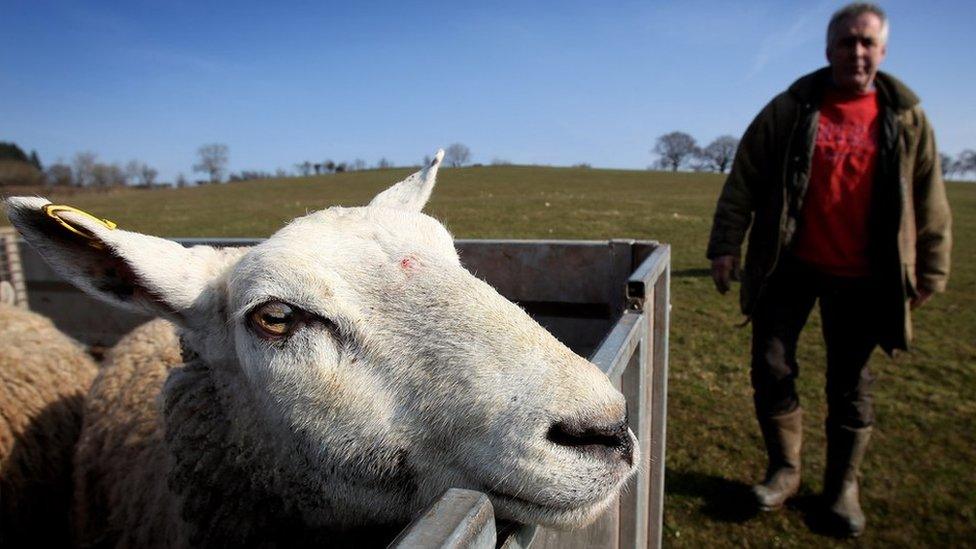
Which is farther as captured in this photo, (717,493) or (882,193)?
(717,493)

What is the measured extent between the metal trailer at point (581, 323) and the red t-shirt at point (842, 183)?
0.99 m

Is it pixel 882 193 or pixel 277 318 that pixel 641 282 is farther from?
pixel 882 193

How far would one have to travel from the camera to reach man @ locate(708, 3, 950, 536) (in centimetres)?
314

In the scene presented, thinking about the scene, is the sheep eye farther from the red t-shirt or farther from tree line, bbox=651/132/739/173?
tree line, bbox=651/132/739/173

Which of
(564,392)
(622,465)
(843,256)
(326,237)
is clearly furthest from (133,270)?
(843,256)

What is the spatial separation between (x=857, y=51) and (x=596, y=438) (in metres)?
2.94

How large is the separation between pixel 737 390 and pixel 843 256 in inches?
111

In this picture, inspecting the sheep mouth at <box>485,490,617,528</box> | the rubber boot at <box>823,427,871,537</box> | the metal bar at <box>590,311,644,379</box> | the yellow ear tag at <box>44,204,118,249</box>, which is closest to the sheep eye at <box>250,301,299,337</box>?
the yellow ear tag at <box>44,204,118,249</box>

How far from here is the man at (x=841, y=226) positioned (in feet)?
10.3

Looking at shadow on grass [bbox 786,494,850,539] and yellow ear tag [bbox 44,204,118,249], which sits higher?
yellow ear tag [bbox 44,204,118,249]

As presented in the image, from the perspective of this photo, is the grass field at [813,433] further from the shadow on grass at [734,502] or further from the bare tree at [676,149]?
the bare tree at [676,149]

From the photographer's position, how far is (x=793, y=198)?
329cm

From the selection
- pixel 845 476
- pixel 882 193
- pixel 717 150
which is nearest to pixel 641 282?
pixel 882 193

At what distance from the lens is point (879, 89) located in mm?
3229
